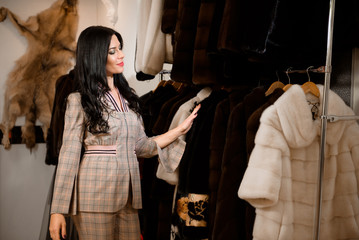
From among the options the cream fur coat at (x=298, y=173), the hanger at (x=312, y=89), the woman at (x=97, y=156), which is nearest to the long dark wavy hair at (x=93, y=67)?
the woman at (x=97, y=156)

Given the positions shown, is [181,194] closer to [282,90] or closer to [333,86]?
[282,90]

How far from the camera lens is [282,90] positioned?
1.54m

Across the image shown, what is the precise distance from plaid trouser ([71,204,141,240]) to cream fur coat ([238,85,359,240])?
→ 595 mm

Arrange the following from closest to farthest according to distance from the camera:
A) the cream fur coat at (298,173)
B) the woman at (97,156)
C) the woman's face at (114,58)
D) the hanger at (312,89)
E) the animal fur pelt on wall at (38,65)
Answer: the cream fur coat at (298,173) → the hanger at (312,89) → the woman at (97,156) → the woman's face at (114,58) → the animal fur pelt on wall at (38,65)

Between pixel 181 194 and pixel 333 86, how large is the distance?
88cm

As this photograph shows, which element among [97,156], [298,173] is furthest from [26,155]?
[298,173]

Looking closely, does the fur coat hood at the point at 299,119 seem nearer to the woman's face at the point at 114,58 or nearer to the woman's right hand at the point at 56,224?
the woman's face at the point at 114,58

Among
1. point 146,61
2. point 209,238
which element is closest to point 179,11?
point 146,61

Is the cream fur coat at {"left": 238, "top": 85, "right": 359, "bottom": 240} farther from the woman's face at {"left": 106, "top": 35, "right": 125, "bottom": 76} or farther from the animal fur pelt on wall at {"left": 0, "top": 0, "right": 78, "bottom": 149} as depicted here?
the animal fur pelt on wall at {"left": 0, "top": 0, "right": 78, "bottom": 149}

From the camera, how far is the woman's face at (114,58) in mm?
1713

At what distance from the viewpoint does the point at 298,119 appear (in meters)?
1.39

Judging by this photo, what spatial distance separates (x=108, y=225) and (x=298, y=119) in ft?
3.09

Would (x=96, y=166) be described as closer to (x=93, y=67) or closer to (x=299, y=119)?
(x=93, y=67)

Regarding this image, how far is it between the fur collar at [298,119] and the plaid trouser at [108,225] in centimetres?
80
